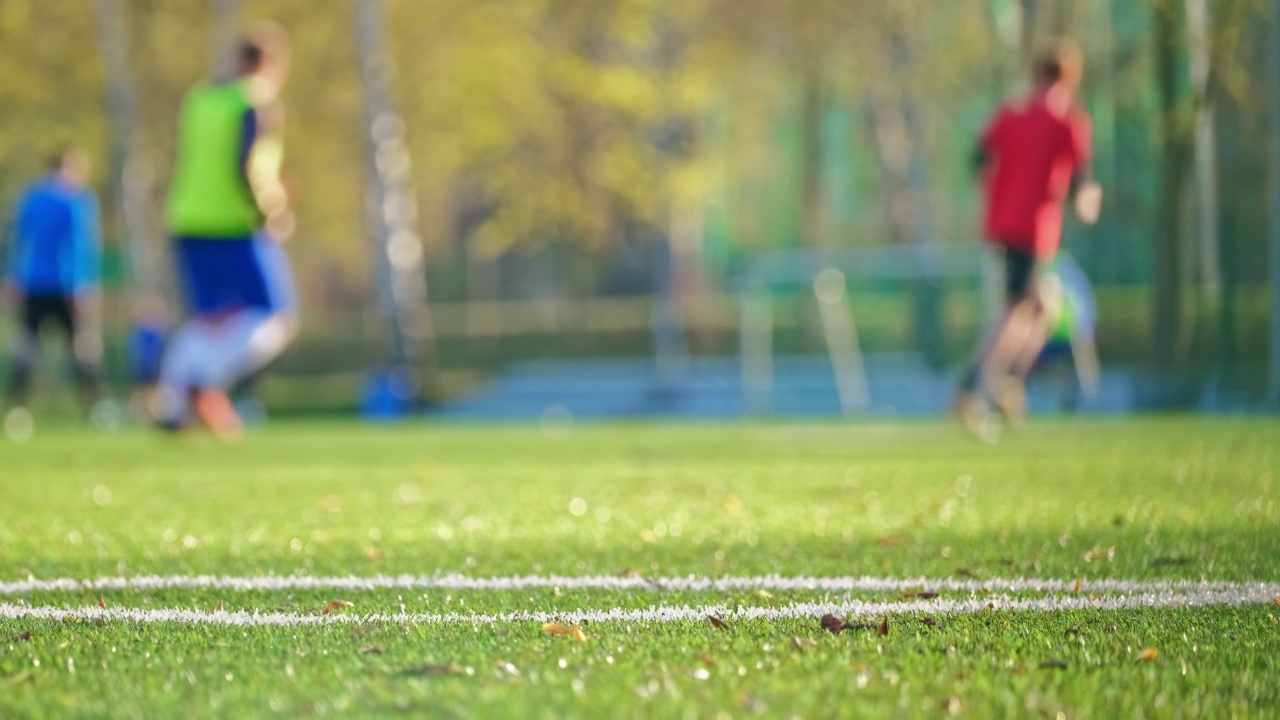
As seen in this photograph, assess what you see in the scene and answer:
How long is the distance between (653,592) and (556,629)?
76 cm

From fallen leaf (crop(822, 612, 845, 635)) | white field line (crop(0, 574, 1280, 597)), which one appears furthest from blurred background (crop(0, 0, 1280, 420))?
fallen leaf (crop(822, 612, 845, 635))

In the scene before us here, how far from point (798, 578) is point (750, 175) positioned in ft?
124

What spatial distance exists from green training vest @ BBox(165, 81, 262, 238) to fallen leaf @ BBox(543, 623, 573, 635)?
28.0 ft

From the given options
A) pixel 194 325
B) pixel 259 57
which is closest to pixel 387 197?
pixel 259 57

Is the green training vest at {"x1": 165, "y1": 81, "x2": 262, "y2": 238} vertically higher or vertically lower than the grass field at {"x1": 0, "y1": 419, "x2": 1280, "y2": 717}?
higher

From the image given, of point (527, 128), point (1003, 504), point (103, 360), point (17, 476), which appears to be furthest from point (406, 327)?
point (1003, 504)

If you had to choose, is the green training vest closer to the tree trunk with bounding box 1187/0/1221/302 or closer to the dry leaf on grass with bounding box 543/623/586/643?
the dry leaf on grass with bounding box 543/623/586/643

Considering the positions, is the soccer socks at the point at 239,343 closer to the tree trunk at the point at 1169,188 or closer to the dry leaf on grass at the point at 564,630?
the dry leaf on grass at the point at 564,630

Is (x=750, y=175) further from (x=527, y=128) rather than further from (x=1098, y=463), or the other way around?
(x=1098, y=463)

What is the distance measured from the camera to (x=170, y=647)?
4.14 metres

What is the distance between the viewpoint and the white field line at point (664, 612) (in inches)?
178

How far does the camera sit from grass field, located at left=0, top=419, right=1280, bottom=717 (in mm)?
3570

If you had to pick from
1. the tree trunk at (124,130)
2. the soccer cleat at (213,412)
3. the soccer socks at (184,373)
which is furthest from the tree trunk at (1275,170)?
the tree trunk at (124,130)

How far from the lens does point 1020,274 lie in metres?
12.7
